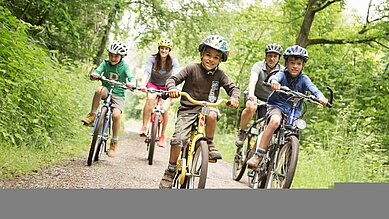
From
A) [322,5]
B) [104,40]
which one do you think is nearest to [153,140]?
[104,40]

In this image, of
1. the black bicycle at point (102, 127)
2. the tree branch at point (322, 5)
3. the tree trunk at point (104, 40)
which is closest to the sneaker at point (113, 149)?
the black bicycle at point (102, 127)

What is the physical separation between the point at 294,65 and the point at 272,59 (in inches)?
34.0

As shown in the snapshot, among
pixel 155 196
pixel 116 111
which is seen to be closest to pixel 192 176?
pixel 155 196

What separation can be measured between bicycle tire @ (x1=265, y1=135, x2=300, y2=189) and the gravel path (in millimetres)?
715

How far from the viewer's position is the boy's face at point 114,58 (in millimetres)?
4297

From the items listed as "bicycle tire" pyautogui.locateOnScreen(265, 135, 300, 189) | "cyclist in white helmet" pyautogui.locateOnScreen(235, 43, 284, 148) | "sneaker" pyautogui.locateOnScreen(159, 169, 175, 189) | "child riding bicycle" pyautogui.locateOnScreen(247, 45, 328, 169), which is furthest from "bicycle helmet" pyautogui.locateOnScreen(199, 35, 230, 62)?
"cyclist in white helmet" pyautogui.locateOnScreen(235, 43, 284, 148)

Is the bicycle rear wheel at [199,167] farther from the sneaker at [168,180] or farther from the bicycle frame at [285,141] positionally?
the bicycle frame at [285,141]

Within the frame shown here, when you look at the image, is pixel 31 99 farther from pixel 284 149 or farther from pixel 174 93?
pixel 284 149

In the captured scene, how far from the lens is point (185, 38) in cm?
809

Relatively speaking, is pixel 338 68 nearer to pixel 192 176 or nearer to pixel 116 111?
pixel 116 111

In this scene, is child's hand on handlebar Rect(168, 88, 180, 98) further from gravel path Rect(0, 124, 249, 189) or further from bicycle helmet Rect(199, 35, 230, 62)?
gravel path Rect(0, 124, 249, 189)

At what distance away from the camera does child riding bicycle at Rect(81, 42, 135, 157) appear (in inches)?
167

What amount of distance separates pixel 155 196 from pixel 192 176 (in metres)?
0.47

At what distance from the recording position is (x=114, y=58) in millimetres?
4312
